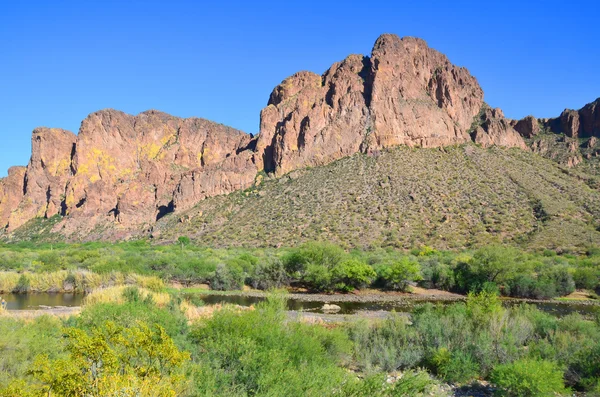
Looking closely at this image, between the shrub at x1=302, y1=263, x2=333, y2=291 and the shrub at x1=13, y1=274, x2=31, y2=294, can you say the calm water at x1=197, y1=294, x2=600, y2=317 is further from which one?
the shrub at x1=13, y1=274, x2=31, y2=294

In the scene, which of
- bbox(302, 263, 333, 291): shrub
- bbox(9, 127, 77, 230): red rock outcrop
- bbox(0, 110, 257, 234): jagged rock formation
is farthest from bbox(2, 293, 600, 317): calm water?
bbox(9, 127, 77, 230): red rock outcrop

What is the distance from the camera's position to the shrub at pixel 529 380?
11.0 meters

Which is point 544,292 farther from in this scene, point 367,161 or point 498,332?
point 367,161

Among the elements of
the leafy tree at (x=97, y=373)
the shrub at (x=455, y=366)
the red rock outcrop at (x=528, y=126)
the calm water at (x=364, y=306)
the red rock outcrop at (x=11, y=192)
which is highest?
the red rock outcrop at (x=528, y=126)

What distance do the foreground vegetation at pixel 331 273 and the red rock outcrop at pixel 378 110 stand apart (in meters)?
42.8

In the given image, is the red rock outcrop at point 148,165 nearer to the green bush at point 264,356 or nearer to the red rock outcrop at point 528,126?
the red rock outcrop at point 528,126

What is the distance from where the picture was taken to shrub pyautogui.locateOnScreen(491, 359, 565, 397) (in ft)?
36.0

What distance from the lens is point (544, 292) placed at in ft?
120

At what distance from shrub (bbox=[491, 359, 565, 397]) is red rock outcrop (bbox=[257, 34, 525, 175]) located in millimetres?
70068

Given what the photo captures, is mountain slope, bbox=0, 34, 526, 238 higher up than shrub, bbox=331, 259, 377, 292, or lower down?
higher up

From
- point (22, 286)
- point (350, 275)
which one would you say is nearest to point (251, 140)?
point (350, 275)

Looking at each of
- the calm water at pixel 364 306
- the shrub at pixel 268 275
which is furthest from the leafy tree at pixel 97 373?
the shrub at pixel 268 275

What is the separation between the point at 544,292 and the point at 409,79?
69075 mm

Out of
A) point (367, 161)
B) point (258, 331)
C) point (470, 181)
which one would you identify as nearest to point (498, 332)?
point (258, 331)
